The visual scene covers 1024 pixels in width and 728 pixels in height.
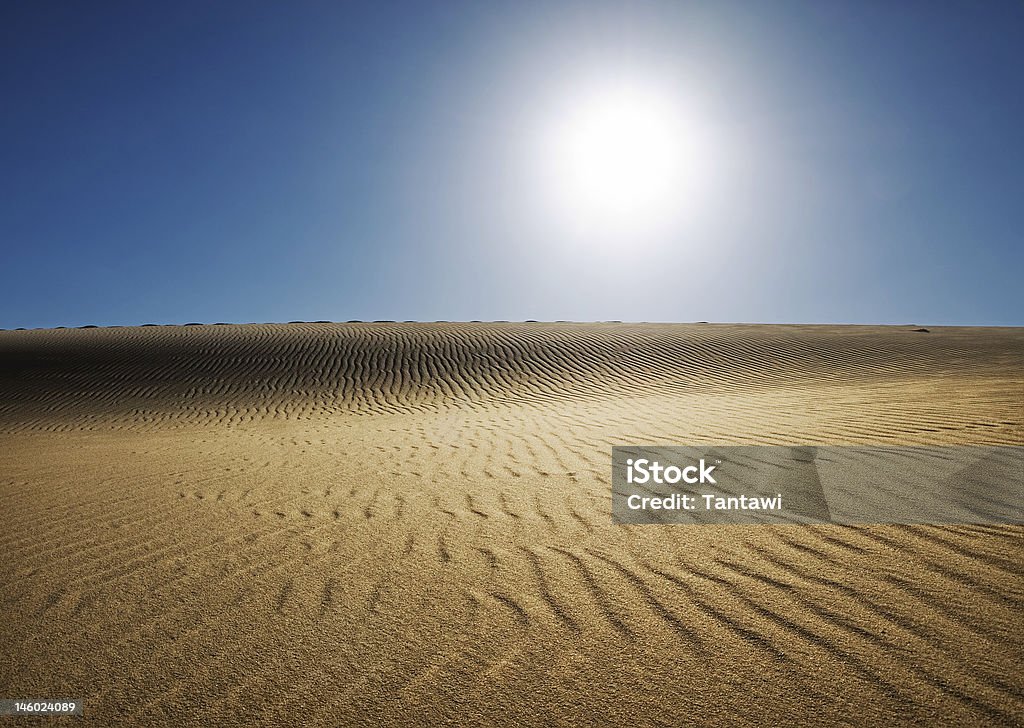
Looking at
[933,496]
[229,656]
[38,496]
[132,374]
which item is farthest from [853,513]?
[132,374]

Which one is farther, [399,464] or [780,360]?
[780,360]

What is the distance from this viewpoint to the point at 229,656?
2.43m

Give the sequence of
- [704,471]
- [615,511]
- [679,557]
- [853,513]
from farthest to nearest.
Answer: [704,471] < [615,511] < [853,513] < [679,557]

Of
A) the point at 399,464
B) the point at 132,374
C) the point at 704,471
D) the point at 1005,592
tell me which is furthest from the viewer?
the point at 132,374

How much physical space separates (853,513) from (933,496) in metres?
0.69

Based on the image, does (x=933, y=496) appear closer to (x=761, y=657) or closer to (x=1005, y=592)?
(x=1005, y=592)

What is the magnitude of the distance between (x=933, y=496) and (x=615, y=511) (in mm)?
2248

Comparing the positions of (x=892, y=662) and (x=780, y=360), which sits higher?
(x=780, y=360)

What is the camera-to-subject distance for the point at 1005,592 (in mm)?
2639

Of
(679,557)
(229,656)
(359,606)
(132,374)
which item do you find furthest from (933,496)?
(132,374)

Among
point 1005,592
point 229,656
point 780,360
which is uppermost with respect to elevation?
point 780,360

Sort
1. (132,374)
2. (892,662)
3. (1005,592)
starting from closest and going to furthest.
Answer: (892,662) → (1005,592) → (132,374)

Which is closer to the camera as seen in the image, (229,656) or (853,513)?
(229,656)

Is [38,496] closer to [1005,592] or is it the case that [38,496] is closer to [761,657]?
[761,657]
